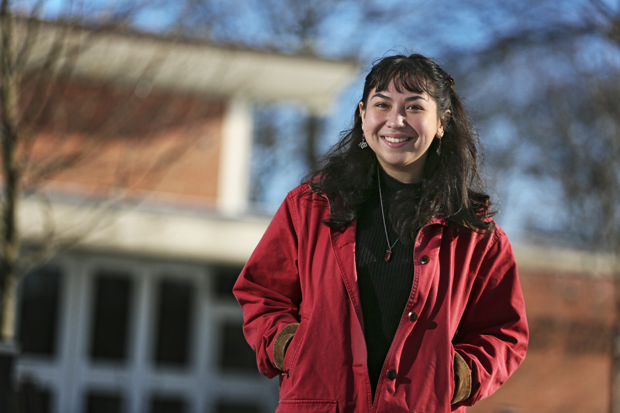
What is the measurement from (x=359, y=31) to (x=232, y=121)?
24.9ft

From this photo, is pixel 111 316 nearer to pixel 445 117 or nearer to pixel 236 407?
pixel 236 407

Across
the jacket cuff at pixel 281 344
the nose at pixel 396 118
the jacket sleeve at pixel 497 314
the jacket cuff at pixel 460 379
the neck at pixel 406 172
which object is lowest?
the jacket cuff at pixel 460 379

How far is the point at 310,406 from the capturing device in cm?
203

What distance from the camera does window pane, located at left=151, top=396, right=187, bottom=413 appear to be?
1262 cm

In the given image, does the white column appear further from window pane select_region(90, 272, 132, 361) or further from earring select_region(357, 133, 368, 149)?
earring select_region(357, 133, 368, 149)

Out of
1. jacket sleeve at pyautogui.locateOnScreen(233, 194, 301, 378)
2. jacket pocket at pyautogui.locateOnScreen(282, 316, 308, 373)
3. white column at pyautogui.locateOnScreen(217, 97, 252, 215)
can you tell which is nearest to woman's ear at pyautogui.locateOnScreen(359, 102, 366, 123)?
jacket sleeve at pyautogui.locateOnScreen(233, 194, 301, 378)

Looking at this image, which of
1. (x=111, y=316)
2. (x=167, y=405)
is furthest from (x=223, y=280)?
(x=167, y=405)

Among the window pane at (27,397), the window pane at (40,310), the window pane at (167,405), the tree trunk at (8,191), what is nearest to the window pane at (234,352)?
the window pane at (167,405)

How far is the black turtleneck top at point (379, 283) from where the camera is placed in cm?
208

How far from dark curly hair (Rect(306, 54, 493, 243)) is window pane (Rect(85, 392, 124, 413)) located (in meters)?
11.1

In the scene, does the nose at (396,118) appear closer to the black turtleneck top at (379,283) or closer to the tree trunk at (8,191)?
the black turtleneck top at (379,283)

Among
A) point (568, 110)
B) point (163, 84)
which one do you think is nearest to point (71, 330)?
point (163, 84)

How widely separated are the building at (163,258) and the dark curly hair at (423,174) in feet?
29.3

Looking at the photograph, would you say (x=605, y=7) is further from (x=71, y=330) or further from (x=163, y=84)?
(x=71, y=330)
